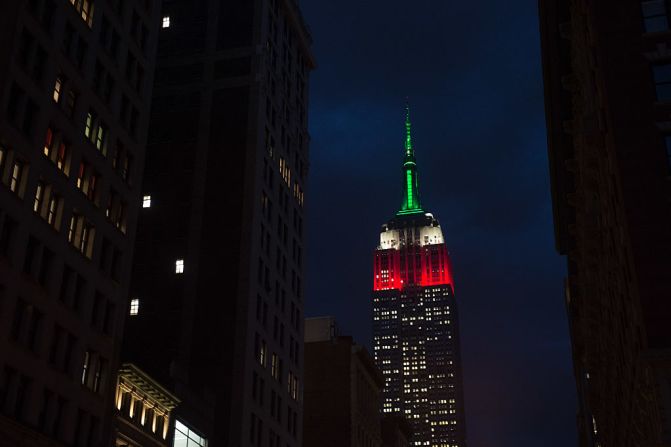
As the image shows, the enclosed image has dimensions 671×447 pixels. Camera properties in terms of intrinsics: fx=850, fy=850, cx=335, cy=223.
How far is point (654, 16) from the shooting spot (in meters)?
48.3

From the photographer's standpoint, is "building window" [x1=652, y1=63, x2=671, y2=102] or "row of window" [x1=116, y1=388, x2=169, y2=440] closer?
"building window" [x1=652, y1=63, x2=671, y2=102]

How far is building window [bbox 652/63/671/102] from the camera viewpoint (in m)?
46.7

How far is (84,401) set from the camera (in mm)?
52594

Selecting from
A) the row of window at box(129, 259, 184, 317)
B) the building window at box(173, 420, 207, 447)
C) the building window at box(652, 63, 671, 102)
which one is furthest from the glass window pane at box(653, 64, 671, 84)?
the row of window at box(129, 259, 184, 317)

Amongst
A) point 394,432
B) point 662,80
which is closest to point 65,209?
point 662,80

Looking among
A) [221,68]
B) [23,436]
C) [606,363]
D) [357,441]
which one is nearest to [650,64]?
[606,363]

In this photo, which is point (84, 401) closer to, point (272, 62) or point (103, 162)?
point (103, 162)

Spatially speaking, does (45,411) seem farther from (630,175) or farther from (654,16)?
(654,16)

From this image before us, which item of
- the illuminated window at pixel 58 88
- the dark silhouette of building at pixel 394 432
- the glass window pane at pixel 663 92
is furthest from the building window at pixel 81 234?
the dark silhouette of building at pixel 394 432

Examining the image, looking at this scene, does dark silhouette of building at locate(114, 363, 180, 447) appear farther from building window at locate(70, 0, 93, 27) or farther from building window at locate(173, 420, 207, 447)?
building window at locate(70, 0, 93, 27)

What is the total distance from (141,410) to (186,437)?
911cm

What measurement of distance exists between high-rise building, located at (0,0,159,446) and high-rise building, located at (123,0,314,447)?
15378mm

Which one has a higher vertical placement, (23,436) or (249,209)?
(249,209)

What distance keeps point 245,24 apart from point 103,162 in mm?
46600
